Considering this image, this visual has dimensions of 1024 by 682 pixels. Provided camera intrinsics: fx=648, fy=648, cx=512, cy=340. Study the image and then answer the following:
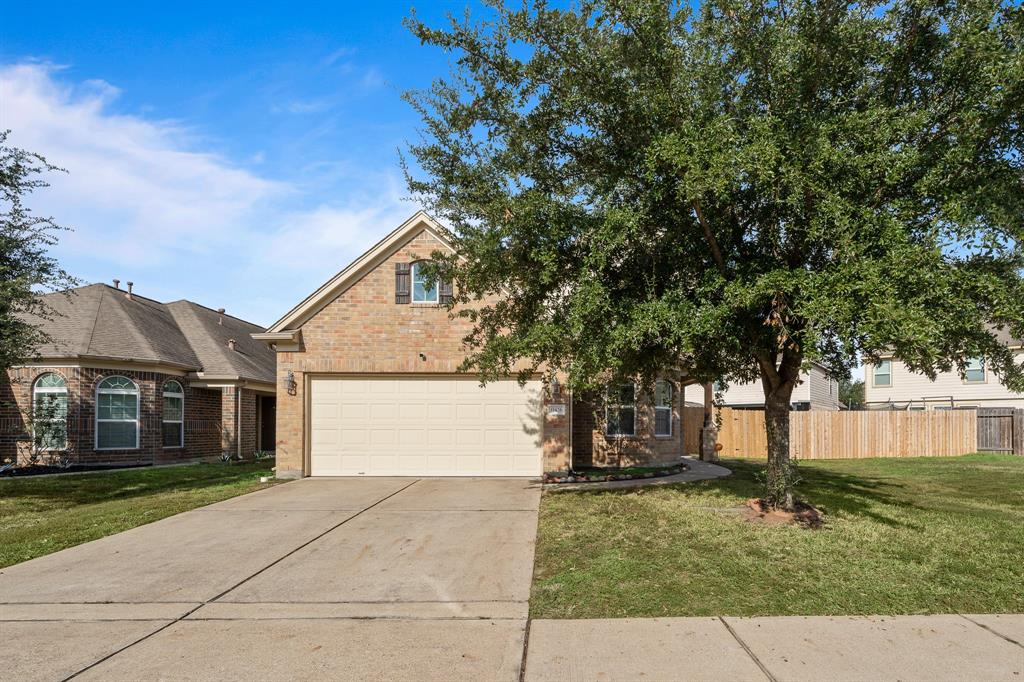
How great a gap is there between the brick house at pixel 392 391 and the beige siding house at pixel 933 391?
18.9m

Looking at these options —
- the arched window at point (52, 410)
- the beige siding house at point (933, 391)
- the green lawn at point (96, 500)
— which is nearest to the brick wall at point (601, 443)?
the green lawn at point (96, 500)

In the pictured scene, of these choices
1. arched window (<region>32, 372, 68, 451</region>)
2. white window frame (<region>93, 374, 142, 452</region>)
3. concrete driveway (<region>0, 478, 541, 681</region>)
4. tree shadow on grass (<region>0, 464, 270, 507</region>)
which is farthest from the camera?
white window frame (<region>93, 374, 142, 452</region>)

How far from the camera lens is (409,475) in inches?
597

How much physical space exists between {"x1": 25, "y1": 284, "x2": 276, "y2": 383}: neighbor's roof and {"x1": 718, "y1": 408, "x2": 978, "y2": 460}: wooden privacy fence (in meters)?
17.5

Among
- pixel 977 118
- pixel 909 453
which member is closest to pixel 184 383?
pixel 977 118

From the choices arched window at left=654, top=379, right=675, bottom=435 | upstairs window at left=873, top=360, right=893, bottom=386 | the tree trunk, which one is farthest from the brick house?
upstairs window at left=873, top=360, right=893, bottom=386

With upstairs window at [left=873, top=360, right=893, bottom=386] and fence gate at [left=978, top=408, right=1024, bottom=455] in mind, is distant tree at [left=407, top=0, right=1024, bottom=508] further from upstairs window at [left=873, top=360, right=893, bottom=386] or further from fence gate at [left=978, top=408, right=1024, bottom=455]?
upstairs window at [left=873, top=360, right=893, bottom=386]

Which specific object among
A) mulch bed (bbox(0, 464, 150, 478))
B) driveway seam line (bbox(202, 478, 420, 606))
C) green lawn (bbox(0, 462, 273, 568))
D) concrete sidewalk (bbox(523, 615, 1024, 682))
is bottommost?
mulch bed (bbox(0, 464, 150, 478))

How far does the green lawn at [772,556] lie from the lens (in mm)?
5914

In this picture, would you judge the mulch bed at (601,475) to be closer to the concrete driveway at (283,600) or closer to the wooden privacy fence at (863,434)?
the concrete driveway at (283,600)

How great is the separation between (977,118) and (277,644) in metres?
9.26

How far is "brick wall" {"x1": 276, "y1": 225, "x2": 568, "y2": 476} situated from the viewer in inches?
596

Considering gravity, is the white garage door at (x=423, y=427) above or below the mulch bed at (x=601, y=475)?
above

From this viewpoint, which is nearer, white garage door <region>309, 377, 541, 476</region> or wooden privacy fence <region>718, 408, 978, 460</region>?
white garage door <region>309, 377, 541, 476</region>
